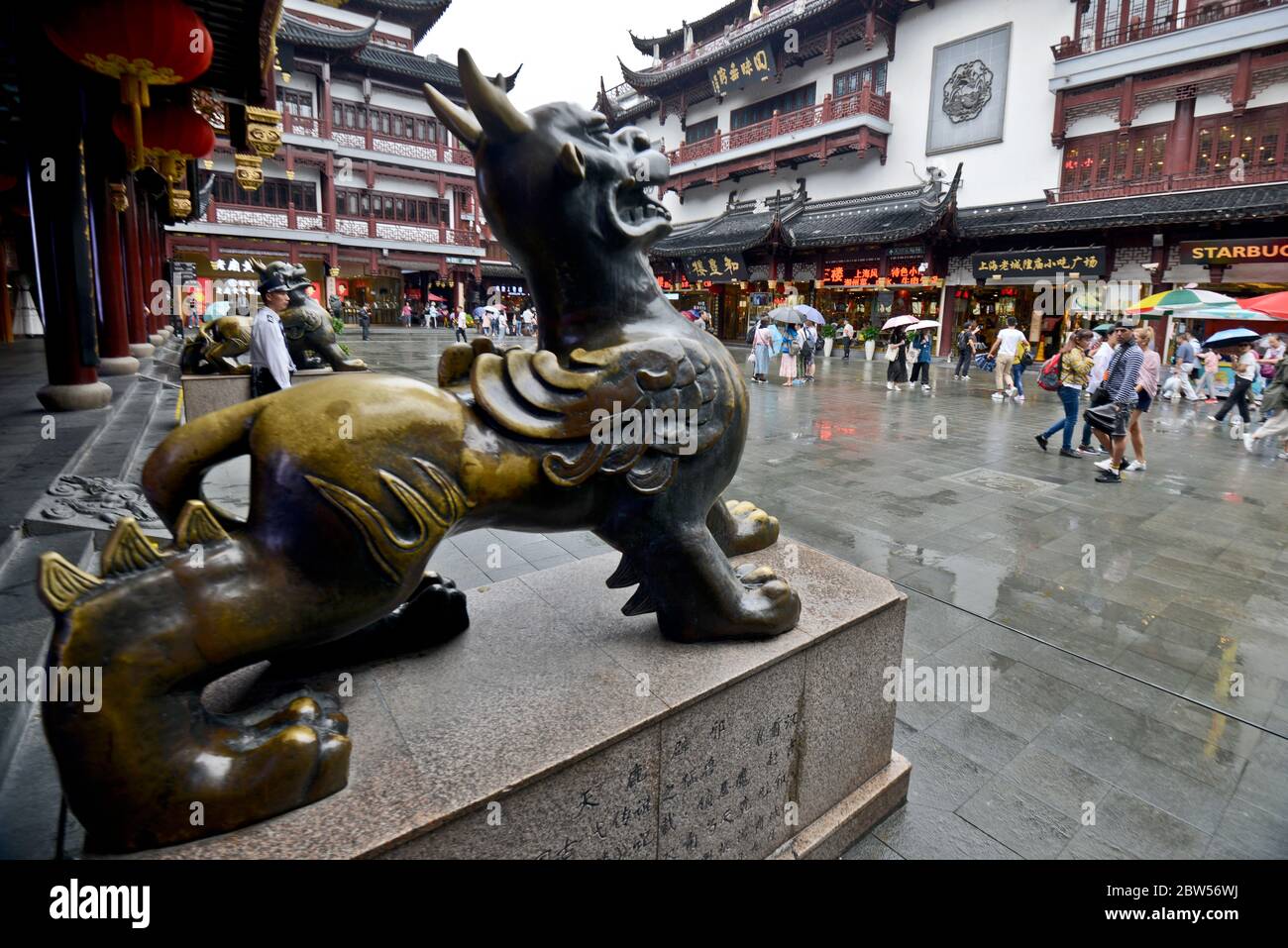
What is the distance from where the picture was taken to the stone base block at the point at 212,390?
269 inches

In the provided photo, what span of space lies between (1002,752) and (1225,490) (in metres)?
6.09

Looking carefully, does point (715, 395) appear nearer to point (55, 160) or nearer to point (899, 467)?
point (899, 467)

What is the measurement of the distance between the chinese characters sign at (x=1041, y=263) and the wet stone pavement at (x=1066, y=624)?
37.2 feet

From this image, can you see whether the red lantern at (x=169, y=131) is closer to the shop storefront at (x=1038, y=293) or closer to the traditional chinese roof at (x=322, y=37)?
the shop storefront at (x=1038, y=293)

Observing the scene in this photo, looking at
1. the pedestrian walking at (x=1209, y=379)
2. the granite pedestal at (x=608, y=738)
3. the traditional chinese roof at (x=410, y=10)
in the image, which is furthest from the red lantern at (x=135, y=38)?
the traditional chinese roof at (x=410, y=10)

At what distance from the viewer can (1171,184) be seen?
17.6 meters

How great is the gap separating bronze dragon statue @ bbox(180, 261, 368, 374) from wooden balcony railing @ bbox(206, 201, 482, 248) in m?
21.9

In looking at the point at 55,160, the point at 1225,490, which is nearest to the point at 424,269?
the point at 55,160

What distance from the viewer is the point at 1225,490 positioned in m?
6.73

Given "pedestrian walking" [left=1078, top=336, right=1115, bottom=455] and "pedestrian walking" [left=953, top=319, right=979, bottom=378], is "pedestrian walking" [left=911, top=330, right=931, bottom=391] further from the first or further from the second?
"pedestrian walking" [left=1078, top=336, right=1115, bottom=455]

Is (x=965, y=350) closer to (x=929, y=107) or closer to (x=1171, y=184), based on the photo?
(x=1171, y=184)

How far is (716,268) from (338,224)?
51.6 ft

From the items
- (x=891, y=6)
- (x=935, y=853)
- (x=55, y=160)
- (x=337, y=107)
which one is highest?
(x=891, y=6)
